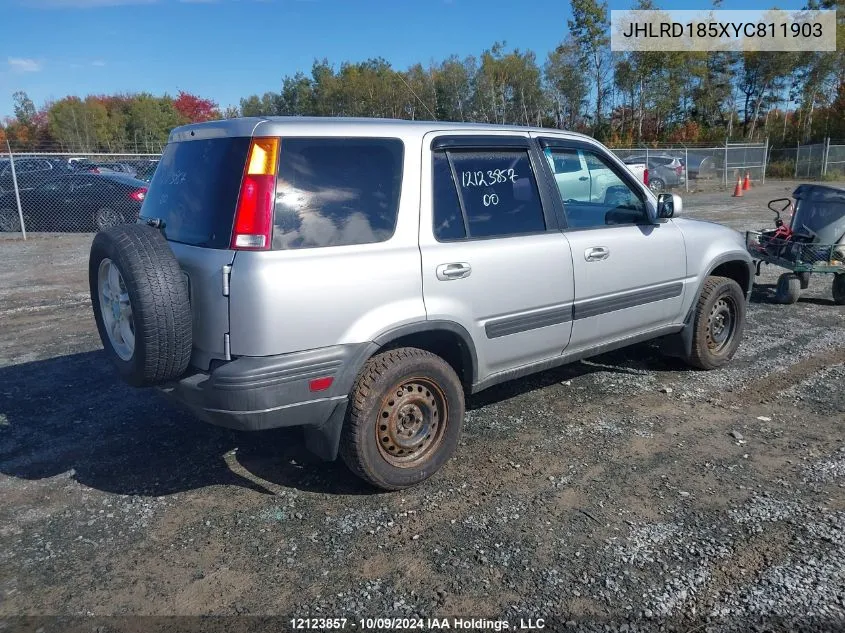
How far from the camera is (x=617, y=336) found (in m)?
4.80

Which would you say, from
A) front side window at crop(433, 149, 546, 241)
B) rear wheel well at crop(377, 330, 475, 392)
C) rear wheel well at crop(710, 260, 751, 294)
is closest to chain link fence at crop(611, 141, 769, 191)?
rear wheel well at crop(710, 260, 751, 294)

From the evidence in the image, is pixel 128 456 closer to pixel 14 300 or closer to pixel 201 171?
pixel 201 171

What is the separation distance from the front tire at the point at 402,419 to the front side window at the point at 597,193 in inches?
65.1

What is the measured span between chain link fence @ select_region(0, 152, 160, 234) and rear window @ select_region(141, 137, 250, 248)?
12.2 metres

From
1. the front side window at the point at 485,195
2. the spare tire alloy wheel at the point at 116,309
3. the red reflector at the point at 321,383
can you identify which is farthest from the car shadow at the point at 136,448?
the front side window at the point at 485,195

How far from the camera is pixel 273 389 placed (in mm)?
3180

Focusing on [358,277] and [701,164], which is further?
[701,164]

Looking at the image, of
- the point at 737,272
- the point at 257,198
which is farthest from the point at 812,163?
the point at 257,198

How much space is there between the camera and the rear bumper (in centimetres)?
315

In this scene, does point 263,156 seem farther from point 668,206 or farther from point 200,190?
point 668,206

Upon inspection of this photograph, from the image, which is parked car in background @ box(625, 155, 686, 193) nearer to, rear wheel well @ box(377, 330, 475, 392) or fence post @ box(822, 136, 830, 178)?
fence post @ box(822, 136, 830, 178)

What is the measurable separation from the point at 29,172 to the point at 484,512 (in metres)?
15.5

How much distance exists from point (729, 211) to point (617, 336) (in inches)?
597

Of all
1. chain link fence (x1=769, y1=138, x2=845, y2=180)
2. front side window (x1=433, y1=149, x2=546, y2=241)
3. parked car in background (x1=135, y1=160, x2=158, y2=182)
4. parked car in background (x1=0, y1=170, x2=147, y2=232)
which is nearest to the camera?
front side window (x1=433, y1=149, x2=546, y2=241)
